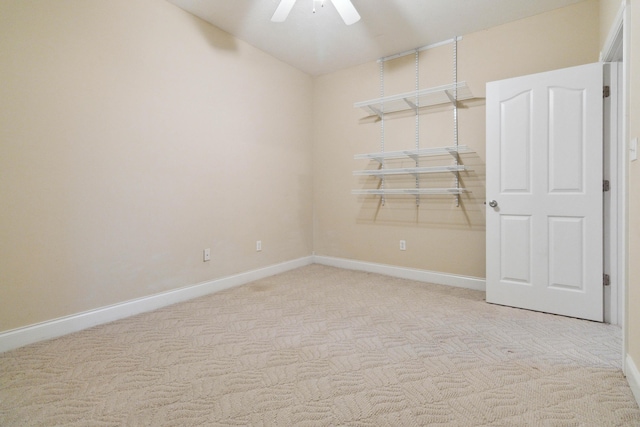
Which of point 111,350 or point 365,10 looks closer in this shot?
point 111,350

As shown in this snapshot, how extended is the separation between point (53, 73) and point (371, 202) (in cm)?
329

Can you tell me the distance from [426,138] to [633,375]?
8.95 ft

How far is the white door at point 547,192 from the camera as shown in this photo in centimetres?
254

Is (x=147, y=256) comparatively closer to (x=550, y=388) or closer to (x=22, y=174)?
(x=22, y=174)

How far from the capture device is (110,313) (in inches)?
99.7

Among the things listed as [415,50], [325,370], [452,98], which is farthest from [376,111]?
[325,370]

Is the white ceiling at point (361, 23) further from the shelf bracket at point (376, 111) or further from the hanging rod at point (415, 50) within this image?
the shelf bracket at point (376, 111)

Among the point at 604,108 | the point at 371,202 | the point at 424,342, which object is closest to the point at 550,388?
the point at 424,342

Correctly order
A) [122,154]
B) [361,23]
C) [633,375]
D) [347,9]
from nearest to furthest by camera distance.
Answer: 1. [633,375]
2. [347,9]
3. [122,154]
4. [361,23]

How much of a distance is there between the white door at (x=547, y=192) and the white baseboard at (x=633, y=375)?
1028 millimetres

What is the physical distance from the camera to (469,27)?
10.7ft

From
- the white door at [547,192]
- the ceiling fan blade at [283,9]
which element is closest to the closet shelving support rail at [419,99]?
the white door at [547,192]

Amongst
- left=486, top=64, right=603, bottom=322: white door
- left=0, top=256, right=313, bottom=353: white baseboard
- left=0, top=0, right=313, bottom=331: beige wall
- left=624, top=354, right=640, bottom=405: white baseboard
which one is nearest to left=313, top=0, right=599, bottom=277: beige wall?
left=486, top=64, right=603, bottom=322: white door

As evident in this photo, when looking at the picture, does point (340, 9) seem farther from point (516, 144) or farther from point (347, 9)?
point (516, 144)
